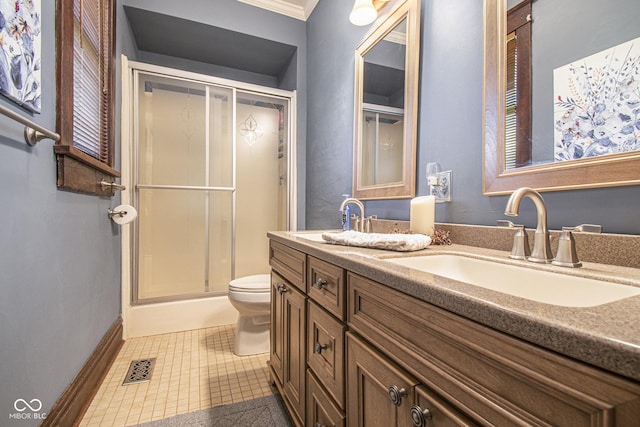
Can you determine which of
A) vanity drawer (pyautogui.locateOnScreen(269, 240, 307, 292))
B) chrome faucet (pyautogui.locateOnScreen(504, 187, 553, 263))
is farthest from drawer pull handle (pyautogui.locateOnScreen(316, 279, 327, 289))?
chrome faucet (pyautogui.locateOnScreen(504, 187, 553, 263))

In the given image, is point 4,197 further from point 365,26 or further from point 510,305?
point 365,26

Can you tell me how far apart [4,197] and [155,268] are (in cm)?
170

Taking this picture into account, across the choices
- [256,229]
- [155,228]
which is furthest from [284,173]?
[155,228]

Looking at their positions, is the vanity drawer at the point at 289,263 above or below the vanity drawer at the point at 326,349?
above

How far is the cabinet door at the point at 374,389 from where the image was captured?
0.53m

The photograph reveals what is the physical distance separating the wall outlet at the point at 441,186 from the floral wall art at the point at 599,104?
0.36 m

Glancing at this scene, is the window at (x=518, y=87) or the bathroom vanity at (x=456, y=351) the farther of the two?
the window at (x=518, y=87)

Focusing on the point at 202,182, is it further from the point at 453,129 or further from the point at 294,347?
the point at 453,129

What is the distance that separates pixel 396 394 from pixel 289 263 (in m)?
0.71

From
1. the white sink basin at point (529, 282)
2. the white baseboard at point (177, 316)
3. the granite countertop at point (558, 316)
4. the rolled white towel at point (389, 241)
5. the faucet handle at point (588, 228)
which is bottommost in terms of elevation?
the white baseboard at point (177, 316)

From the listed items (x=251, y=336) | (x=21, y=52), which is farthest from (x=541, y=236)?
A: (x=251, y=336)

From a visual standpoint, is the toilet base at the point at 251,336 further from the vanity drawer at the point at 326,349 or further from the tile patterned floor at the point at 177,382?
the vanity drawer at the point at 326,349

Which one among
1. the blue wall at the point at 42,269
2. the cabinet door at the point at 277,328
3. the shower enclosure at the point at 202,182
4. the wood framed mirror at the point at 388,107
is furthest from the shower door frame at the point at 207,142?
the cabinet door at the point at 277,328

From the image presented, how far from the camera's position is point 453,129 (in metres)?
1.08
